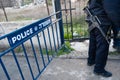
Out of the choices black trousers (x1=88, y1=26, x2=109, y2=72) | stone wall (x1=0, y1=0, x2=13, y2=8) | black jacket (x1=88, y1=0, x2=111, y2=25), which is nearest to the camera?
black jacket (x1=88, y1=0, x2=111, y2=25)

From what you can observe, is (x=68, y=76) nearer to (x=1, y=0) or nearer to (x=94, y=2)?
(x=94, y=2)

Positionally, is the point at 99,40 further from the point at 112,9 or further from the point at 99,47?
the point at 112,9

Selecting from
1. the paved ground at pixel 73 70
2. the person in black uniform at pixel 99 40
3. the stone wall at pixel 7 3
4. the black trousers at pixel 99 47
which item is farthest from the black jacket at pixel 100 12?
the stone wall at pixel 7 3

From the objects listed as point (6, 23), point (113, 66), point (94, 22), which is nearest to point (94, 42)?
point (94, 22)

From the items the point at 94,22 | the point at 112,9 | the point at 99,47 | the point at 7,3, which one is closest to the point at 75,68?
the point at 99,47

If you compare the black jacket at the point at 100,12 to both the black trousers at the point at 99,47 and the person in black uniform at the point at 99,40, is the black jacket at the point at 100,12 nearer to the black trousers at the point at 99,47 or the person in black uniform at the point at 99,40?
the person in black uniform at the point at 99,40

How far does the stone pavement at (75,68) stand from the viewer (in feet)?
11.1

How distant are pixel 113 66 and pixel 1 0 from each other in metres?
3.14

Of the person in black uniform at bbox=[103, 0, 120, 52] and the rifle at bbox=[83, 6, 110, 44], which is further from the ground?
the person in black uniform at bbox=[103, 0, 120, 52]

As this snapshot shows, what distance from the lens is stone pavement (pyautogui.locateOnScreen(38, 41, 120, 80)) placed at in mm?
3385

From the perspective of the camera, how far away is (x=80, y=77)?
3365 millimetres

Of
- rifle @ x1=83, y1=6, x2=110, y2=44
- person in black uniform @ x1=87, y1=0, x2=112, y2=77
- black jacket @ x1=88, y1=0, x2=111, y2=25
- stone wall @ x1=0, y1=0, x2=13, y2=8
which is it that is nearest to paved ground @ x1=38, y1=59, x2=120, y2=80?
person in black uniform @ x1=87, y1=0, x2=112, y2=77

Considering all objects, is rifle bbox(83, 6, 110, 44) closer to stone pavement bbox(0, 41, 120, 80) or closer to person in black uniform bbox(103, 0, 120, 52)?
person in black uniform bbox(103, 0, 120, 52)

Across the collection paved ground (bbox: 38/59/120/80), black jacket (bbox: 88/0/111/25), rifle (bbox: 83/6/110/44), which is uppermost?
black jacket (bbox: 88/0/111/25)
